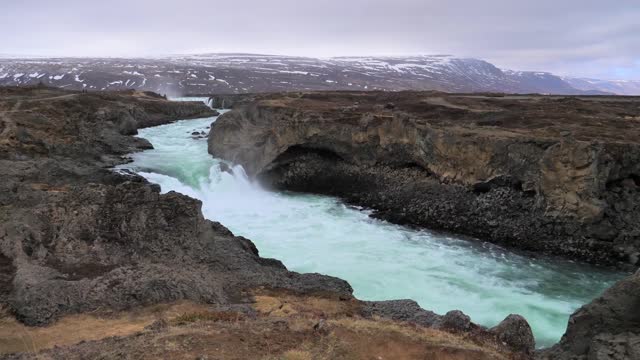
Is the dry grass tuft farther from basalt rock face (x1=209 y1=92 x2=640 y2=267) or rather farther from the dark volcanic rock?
basalt rock face (x1=209 y1=92 x2=640 y2=267)

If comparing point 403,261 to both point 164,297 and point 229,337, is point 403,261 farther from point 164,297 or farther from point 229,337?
point 229,337

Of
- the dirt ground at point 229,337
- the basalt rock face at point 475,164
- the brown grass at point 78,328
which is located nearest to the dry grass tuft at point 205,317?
the dirt ground at point 229,337

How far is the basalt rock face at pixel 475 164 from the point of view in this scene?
22.9 m

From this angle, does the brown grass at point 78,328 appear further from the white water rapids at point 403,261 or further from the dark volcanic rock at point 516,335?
the white water rapids at point 403,261

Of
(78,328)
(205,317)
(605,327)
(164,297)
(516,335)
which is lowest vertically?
(78,328)

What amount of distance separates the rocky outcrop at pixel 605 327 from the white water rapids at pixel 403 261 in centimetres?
583

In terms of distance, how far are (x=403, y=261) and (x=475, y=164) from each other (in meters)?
9.13

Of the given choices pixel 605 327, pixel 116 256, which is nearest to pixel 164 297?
pixel 116 256

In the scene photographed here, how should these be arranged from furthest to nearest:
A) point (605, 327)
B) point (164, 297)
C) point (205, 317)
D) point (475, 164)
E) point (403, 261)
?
point (475, 164) < point (403, 261) < point (164, 297) < point (205, 317) < point (605, 327)

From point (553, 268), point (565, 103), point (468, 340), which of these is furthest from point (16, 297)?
point (565, 103)

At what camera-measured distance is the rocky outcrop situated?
845 centimetres

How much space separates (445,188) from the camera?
28.3 metres

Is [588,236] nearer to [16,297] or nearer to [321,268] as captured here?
[321,268]

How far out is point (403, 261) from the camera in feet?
69.9
